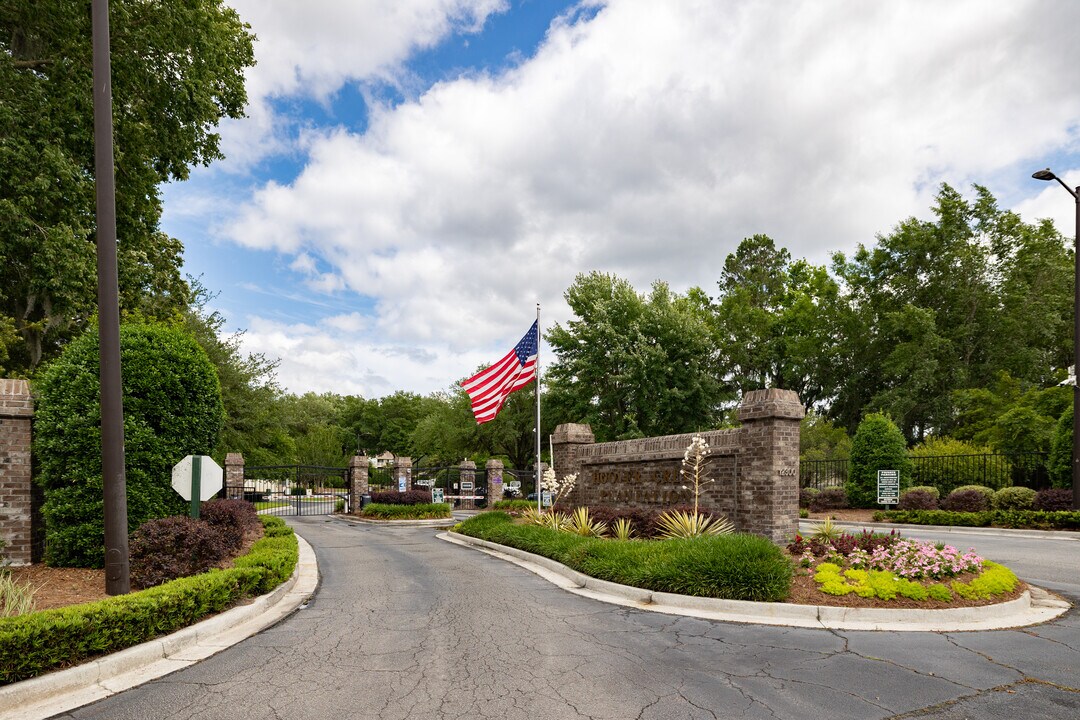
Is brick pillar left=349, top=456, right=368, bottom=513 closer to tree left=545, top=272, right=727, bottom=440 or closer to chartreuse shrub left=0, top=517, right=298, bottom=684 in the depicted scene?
tree left=545, top=272, right=727, bottom=440

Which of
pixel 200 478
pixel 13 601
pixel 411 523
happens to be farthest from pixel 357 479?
pixel 13 601

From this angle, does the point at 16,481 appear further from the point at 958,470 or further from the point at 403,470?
the point at 958,470

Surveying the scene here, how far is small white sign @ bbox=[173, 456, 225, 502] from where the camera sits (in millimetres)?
9719

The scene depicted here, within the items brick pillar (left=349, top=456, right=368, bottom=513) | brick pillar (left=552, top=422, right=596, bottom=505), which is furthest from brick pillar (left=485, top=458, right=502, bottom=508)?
brick pillar (left=552, top=422, right=596, bottom=505)

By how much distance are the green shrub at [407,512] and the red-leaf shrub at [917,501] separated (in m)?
16.9

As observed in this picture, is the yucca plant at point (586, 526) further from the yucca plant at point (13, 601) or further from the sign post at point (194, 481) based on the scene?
the yucca plant at point (13, 601)

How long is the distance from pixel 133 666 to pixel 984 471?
28.2 metres

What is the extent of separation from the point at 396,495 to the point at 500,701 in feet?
74.3

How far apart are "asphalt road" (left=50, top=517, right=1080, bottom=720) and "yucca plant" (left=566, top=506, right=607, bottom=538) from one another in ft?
16.7

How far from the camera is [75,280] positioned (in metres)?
16.1

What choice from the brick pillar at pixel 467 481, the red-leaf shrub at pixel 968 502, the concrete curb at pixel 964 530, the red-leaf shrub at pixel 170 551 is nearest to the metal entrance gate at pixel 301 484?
the brick pillar at pixel 467 481

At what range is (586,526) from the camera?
46.9 ft

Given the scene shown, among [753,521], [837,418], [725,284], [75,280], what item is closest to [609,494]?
[753,521]

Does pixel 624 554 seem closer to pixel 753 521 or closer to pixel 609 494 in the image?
pixel 753 521
